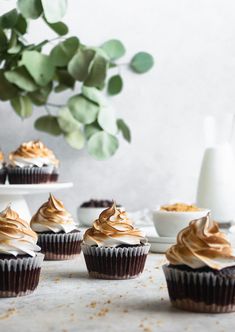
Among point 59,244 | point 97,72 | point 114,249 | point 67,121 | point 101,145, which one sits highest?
point 97,72

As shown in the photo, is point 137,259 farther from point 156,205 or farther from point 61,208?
point 156,205

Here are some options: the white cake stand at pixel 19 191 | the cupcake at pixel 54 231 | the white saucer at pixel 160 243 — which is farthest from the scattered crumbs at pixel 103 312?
the white cake stand at pixel 19 191

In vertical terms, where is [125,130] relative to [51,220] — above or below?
above

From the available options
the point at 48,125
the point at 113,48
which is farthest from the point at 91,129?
the point at 113,48

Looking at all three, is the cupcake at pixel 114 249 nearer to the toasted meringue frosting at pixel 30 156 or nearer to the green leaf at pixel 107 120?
the toasted meringue frosting at pixel 30 156

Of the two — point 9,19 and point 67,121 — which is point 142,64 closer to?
point 67,121

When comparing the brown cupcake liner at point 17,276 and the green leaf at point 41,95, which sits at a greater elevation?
the green leaf at point 41,95

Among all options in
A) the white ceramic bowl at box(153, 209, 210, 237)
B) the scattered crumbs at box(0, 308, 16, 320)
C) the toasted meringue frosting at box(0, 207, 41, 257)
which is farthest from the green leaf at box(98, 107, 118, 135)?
the scattered crumbs at box(0, 308, 16, 320)
